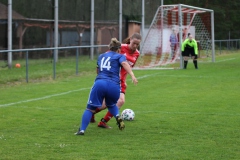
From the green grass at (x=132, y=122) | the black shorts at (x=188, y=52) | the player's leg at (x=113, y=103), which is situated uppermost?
the black shorts at (x=188, y=52)

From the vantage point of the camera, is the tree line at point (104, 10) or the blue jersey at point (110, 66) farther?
the tree line at point (104, 10)

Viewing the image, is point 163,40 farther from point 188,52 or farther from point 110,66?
point 110,66

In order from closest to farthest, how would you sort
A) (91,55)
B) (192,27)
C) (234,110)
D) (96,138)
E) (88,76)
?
1. (96,138)
2. (234,110)
3. (88,76)
4. (91,55)
5. (192,27)

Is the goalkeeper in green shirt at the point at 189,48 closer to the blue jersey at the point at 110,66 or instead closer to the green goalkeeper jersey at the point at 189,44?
A: the green goalkeeper jersey at the point at 189,44

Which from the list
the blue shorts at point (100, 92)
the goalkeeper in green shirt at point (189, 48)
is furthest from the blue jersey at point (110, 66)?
the goalkeeper in green shirt at point (189, 48)

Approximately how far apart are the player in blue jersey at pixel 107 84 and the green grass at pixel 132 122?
1.16ft

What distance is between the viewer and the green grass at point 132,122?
25.7ft

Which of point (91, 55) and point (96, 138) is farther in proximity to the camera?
point (91, 55)

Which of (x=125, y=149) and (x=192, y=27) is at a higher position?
(x=192, y=27)

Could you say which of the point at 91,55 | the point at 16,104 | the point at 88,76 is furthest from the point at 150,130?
the point at 91,55

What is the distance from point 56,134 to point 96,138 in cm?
76

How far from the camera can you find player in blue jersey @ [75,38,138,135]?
9148 mm

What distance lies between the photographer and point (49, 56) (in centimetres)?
2353

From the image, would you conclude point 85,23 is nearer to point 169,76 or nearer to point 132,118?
point 169,76
